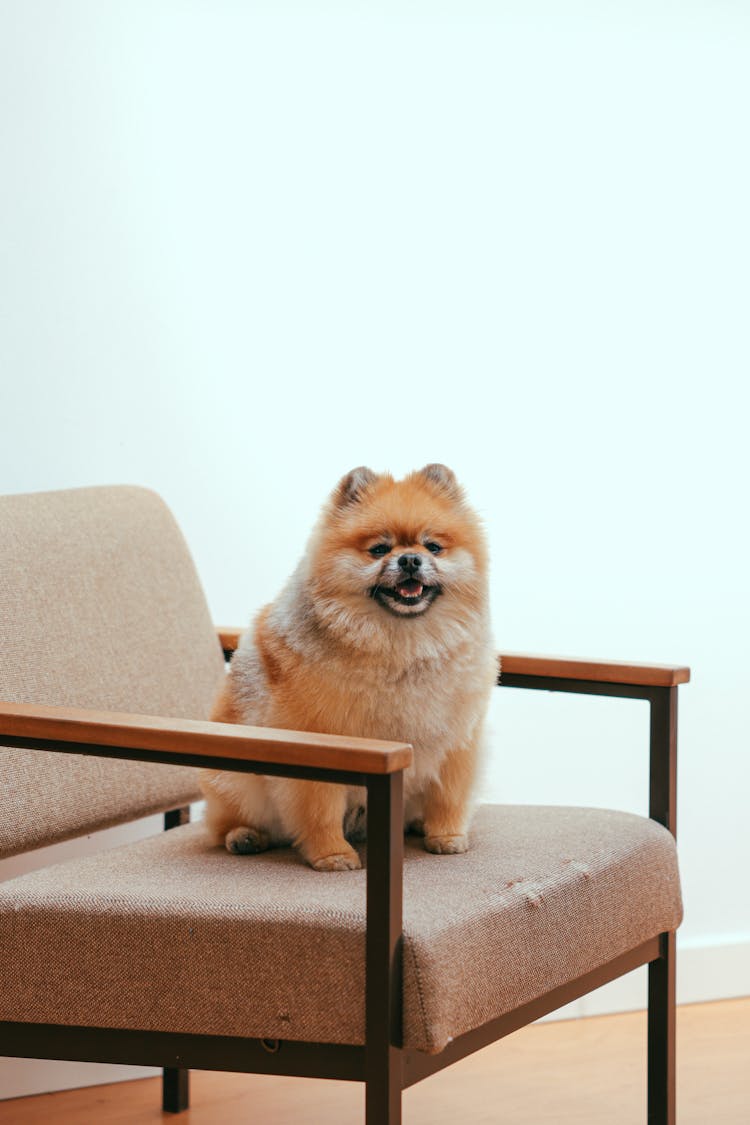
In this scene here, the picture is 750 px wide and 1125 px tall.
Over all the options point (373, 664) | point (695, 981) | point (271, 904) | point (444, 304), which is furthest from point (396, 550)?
point (695, 981)

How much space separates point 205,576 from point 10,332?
0.53m

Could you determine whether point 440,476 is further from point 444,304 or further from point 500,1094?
point 500,1094

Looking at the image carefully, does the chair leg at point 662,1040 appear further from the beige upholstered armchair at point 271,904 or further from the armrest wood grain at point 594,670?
the armrest wood grain at point 594,670

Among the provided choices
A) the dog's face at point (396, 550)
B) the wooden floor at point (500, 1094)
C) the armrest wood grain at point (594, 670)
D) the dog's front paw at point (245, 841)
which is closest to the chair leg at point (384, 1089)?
the dog's front paw at point (245, 841)

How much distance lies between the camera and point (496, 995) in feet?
5.05

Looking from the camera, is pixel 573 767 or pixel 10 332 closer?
pixel 10 332

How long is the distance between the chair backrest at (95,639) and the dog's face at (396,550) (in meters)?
0.42

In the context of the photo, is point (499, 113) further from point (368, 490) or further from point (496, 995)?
point (496, 995)

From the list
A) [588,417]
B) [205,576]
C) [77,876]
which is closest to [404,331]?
[588,417]

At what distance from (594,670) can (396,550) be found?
1.43 feet

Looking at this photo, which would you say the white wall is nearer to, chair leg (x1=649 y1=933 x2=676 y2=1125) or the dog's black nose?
chair leg (x1=649 y1=933 x2=676 y2=1125)

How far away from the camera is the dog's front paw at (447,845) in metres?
1.79

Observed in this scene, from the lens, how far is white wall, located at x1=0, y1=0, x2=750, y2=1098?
7.91 feet

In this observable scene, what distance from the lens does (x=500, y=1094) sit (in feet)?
7.82
